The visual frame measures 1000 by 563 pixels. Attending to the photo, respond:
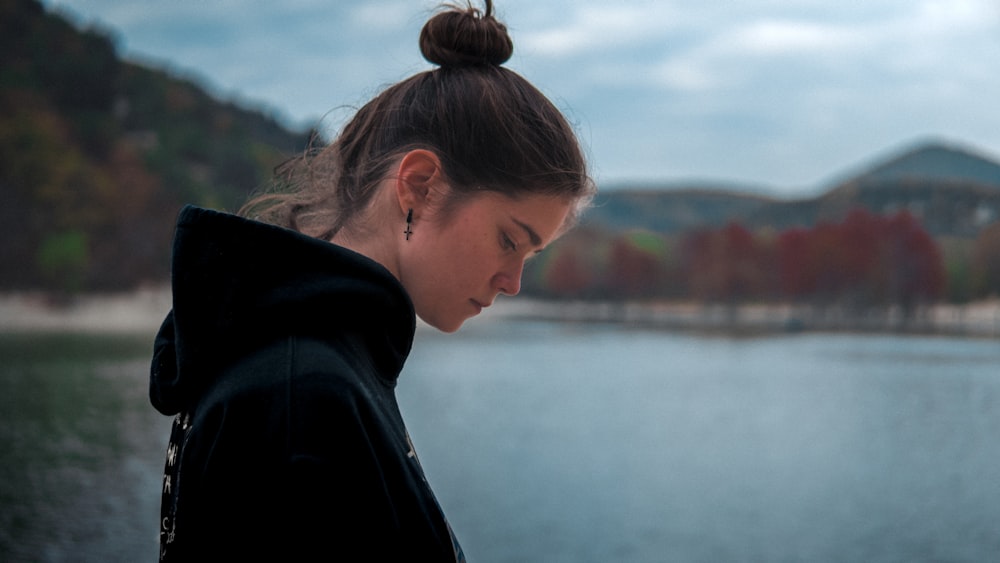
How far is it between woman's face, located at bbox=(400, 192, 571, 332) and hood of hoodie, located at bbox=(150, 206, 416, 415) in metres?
0.12

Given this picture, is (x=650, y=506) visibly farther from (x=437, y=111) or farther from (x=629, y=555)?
(x=437, y=111)

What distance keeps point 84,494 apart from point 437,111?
955cm

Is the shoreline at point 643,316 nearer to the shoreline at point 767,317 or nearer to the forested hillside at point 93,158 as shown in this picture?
the shoreline at point 767,317

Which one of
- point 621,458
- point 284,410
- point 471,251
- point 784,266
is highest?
point 784,266

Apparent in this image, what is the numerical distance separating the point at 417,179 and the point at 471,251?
83mm

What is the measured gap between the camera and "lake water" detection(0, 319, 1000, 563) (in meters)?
9.10

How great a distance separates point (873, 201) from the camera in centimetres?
3775

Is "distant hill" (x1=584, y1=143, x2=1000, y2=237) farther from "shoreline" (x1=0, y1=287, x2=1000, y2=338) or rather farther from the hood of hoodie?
the hood of hoodie

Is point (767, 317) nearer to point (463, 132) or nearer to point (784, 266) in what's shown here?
point (784, 266)

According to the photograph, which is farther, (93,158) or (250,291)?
(93,158)

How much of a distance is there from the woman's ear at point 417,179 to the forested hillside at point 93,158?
2609cm

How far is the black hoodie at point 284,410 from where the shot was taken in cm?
60

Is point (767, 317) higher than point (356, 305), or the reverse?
point (356, 305)

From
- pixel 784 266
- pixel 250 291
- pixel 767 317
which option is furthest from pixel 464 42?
pixel 767 317
